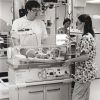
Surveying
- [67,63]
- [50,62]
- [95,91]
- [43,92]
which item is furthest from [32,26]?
[95,91]

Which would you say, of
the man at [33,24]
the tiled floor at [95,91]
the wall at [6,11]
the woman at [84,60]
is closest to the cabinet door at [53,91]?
the woman at [84,60]

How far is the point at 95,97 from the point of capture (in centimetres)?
406

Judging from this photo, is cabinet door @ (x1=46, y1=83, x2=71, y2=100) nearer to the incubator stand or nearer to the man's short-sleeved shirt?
the incubator stand

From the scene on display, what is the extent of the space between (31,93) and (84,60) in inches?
27.4

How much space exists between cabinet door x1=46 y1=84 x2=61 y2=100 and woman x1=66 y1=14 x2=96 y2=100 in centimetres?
23

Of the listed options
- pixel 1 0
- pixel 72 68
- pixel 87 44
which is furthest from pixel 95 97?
pixel 1 0

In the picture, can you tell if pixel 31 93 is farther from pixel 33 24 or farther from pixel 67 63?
pixel 33 24

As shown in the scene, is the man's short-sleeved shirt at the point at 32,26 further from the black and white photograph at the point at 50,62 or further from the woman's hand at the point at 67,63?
the woman's hand at the point at 67,63

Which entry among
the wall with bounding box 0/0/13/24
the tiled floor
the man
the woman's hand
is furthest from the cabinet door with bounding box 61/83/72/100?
the wall with bounding box 0/0/13/24

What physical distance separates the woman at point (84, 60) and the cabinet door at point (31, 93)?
39 cm

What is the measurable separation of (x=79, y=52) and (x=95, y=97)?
190 centimetres

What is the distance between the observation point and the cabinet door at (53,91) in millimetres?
2547

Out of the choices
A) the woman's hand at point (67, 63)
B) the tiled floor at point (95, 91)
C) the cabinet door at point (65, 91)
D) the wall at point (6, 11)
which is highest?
the wall at point (6, 11)

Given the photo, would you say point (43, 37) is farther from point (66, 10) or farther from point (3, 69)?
point (3, 69)
